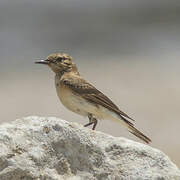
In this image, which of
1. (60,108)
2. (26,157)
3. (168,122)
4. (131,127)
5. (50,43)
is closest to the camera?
(26,157)

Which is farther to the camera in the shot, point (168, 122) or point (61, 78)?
point (168, 122)

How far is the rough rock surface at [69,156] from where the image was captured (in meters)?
6.29

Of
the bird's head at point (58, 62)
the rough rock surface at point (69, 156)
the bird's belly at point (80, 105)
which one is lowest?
the rough rock surface at point (69, 156)

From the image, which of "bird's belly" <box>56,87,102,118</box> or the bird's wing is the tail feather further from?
"bird's belly" <box>56,87,102,118</box>

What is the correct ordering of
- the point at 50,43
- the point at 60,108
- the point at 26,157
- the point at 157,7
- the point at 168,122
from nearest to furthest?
the point at 26,157 < the point at 168,122 < the point at 60,108 < the point at 50,43 < the point at 157,7

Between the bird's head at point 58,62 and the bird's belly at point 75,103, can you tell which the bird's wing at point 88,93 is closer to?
the bird's belly at point 75,103

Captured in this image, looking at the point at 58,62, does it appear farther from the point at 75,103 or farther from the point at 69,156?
the point at 69,156

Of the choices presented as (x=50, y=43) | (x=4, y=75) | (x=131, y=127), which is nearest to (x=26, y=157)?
(x=131, y=127)

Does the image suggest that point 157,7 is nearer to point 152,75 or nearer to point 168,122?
point 152,75

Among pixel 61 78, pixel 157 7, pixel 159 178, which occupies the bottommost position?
pixel 159 178

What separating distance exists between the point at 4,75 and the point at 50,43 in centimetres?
348

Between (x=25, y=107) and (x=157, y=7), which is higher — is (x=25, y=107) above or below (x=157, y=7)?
below

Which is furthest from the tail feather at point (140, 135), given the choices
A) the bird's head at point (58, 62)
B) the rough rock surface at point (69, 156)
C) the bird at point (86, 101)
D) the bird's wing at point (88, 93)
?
the rough rock surface at point (69, 156)

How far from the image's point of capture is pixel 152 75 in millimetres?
20672
